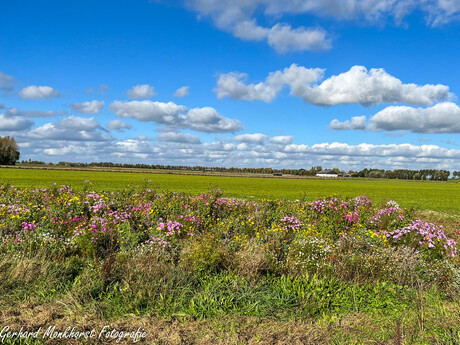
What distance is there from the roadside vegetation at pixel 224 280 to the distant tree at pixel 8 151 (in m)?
127

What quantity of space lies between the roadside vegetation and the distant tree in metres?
127

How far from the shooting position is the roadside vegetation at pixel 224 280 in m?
4.97

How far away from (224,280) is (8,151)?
13574 centimetres

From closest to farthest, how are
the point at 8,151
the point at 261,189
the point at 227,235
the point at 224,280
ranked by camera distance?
the point at 224,280, the point at 227,235, the point at 261,189, the point at 8,151

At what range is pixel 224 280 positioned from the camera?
6.36 meters

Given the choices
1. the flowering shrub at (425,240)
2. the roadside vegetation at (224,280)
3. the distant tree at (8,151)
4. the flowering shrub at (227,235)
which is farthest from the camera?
the distant tree at (8,151)

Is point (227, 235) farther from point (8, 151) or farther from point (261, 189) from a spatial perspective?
point (8, 151)

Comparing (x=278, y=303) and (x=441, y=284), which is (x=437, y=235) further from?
(x=278, y=303)

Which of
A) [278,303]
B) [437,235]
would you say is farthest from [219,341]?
[437,235]

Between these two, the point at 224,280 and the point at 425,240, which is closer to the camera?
the point at 224,280

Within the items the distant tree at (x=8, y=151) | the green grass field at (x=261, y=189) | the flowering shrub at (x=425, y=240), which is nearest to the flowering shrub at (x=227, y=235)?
the flowering shrub at (x=425, y=240)

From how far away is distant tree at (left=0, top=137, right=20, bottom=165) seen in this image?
372ft

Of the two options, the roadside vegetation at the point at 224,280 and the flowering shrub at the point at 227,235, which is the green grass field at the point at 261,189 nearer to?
the flowering shrub at the point at 227,235

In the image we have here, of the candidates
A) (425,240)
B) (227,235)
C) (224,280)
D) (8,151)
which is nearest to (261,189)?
(227,235)
